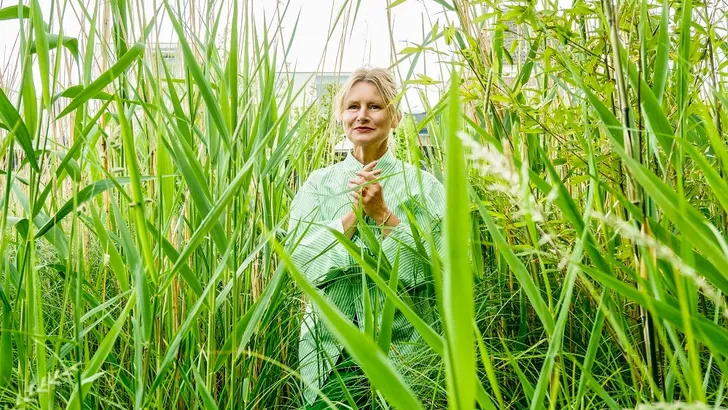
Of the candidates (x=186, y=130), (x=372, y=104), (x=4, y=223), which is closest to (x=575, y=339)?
(x=186, y=130)

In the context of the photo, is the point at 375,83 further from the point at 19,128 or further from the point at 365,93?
the point at 19,128

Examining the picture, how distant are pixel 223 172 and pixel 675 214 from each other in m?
0.49

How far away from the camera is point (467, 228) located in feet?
0.77

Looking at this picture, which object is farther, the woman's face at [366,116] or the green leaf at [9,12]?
the woman's face at [366,116]

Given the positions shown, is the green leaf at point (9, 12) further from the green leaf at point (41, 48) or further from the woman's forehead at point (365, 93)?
the woman's forehead at point (365, 93)

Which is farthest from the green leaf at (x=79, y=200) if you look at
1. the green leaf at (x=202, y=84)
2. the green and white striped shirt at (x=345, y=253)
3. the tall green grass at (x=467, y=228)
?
the green and white striped shirt at (x=345, y=253)

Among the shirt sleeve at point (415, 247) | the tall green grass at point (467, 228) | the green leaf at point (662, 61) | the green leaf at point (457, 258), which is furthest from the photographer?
the shirt sleeve at point (415, 247)

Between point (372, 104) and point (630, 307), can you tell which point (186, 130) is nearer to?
point (630, 307)

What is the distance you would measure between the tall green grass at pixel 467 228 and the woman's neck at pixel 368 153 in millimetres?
503

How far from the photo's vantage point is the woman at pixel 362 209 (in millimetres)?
1221

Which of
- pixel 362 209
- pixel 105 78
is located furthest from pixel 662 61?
pixel 362 209

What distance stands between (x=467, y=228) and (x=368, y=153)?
1.35m

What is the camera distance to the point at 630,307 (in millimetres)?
845

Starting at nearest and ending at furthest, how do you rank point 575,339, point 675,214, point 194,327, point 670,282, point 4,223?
point 675,214 → point 670,282 → point 4,223 → point 194,327 → point 575,339
